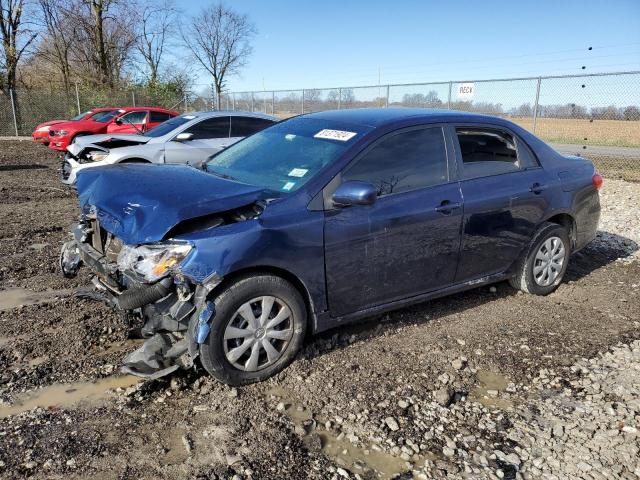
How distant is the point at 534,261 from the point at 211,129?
661cm

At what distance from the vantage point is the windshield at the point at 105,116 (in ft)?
55.8

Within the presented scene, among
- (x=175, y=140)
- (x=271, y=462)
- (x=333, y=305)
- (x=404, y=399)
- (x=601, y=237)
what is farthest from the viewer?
(x=175, y=140)

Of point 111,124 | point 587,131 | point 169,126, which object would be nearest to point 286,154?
point 169,126

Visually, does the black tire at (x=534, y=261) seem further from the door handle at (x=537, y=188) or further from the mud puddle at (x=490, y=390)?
the mud puddle at (x=490, y=390)

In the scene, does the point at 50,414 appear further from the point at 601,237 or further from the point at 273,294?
the point at 601,237

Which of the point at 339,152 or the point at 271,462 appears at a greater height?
the point at 339,152

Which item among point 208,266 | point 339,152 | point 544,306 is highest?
point 339,152

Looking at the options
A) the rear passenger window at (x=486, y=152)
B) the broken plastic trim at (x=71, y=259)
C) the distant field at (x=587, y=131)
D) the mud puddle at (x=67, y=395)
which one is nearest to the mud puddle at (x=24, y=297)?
the broken plastic trim at (x=71, y=259)

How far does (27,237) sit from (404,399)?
5.51 meters

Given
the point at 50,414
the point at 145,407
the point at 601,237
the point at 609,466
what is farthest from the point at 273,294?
the point at 601,237

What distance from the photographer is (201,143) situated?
30.4 feet

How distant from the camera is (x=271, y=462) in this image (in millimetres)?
2629

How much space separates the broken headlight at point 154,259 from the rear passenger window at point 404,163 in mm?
1260

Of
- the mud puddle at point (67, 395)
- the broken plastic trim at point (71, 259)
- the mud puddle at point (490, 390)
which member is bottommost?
the mud puddle at point (490, 390)
